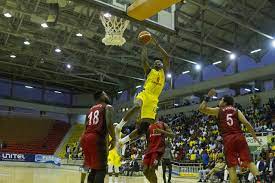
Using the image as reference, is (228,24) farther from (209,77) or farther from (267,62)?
(209,77)

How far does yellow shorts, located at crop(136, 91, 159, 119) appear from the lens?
679 cm

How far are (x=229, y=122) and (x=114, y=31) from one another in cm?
988

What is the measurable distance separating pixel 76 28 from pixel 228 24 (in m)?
10.2

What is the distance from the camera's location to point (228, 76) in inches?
1083

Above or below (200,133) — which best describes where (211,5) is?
above

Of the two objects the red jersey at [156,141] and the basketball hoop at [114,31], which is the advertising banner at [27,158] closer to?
the basketball hoop at [114,31]

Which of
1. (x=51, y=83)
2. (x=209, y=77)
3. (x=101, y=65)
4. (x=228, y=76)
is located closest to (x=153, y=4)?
(x=228, y=76)

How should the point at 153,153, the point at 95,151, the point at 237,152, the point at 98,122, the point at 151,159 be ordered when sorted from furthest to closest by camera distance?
1. the point at 153,153
2. the point at 151,159
3. the point at 237,152
4. the point at 98,122
5. the point at 95,151

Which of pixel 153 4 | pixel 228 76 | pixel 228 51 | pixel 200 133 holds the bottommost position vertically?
pixel 200 133

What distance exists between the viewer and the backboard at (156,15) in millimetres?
12141

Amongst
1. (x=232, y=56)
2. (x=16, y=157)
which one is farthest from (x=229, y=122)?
(x=16, y=157)

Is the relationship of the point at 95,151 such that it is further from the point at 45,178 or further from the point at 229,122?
the point at 45,178

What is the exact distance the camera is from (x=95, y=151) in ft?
18.2

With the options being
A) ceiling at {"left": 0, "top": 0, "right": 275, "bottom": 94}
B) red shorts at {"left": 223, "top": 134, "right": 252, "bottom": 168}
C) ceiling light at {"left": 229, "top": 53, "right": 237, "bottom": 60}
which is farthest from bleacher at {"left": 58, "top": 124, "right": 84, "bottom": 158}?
red shorts at {"left": 223, "top": 134, "right": 252, "bottom": 168}
